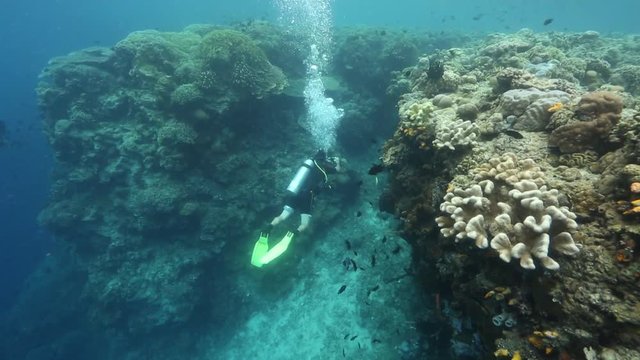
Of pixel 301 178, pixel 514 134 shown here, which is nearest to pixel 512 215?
pixel 514 134

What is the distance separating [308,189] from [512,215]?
6822 mm

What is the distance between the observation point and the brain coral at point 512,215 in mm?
3684

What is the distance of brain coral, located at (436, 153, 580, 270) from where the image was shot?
3.68 m

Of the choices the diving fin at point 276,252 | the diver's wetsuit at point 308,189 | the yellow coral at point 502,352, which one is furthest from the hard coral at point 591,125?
the diving fin at point 276,252

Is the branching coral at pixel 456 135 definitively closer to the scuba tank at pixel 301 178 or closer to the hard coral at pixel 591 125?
the hard coral at pixel 591 125

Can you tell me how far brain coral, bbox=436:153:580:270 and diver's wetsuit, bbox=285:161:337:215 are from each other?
562 centimetres

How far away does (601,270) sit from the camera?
3498 mm

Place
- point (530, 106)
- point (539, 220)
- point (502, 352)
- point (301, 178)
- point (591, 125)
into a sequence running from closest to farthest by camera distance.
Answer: point (502, 352) < point (539, 220) < point (591, 125) < point (530, 106) < point (301, 178)

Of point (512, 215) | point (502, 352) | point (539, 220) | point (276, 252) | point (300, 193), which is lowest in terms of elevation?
point (276, 252)

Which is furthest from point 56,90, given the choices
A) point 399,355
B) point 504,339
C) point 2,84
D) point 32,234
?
point 2,84

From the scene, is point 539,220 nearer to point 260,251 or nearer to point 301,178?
point 301,178

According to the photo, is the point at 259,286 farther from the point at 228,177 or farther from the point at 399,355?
the point at 399,355

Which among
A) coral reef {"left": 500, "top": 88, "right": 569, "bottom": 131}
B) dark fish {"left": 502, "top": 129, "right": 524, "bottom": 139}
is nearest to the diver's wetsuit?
coral reef {"left": 500, "top": 88, "right": 569, "bottom": 131}

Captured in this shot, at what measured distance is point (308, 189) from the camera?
10.5 metres
